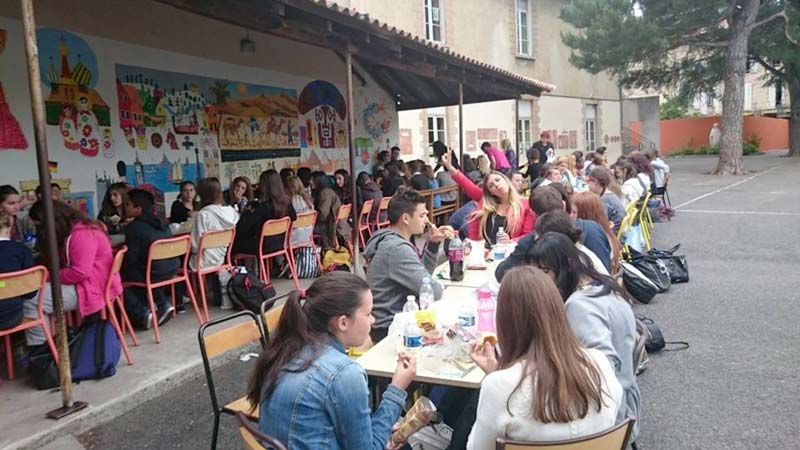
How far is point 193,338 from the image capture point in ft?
16.4

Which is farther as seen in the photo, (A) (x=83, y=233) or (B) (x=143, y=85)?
(B) (x=143, y=85)

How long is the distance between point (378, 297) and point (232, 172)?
17.6 ft

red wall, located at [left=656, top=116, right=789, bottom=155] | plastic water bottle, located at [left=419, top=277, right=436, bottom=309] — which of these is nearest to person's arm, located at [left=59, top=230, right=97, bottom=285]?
plastic water bottle, located at [left=419, top=277, right=436, bottom=309]

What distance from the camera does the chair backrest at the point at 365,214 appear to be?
26.4ft

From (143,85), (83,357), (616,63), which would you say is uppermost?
(616,63)

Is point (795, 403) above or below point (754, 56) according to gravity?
below

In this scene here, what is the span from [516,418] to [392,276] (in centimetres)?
164

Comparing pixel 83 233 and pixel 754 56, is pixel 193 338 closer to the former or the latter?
pixel 83 233

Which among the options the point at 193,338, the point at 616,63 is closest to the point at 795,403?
the point at 193,338

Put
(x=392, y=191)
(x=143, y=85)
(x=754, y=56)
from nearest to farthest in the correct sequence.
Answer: (x=143, y=85)
(x=392, y=191)
(x=754, y=56)

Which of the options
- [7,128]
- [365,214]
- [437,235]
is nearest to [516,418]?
[437,235]

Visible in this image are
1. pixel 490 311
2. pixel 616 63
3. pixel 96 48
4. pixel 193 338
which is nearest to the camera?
pixel 490 311

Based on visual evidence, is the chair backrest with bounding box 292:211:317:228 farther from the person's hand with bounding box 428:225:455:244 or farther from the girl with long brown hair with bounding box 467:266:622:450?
the girl with long brown hair with bounding box 467:266:622:450

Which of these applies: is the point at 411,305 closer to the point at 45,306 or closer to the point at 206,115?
the point at 45,306
